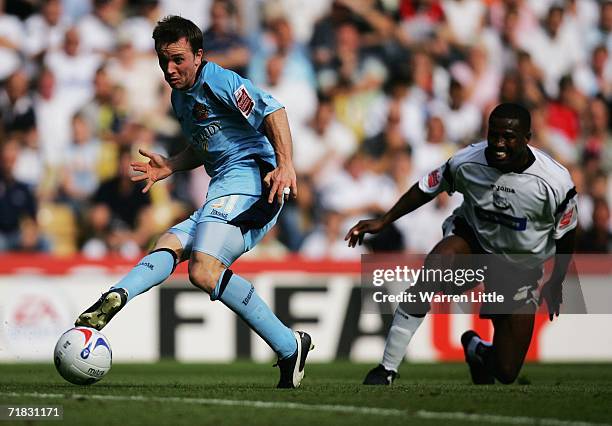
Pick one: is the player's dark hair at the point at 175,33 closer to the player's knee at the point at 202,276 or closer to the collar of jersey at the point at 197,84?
the collar of jersey at the point at 197,84

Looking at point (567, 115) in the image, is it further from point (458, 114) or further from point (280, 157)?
point (280, 157)

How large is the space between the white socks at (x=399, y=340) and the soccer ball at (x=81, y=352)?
1.96 metres

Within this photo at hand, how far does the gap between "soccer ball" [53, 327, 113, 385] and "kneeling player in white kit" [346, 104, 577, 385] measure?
178 centimetres

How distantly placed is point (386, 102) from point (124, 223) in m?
3.54

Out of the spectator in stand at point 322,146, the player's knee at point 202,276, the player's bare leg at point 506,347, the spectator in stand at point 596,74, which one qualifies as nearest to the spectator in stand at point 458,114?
the spectator in stand at point 322,146

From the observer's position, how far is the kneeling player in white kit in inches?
295

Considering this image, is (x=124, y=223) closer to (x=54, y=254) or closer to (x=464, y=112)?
(x=54, y=254)

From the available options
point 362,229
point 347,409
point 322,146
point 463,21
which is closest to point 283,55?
point 322,146

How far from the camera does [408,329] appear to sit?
7.65 metres

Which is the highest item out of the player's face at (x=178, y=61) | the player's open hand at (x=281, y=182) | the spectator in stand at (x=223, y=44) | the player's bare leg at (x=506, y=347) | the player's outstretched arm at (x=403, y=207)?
the spectator in stand at (x=223, y=44)

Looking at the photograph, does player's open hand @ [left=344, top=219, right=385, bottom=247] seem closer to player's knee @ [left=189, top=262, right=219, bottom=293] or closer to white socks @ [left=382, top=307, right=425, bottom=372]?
white socks @ [left=382, top=307, right=425, bottom=372]

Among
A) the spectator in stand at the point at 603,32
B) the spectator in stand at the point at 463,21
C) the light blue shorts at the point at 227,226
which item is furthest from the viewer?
the spectator in stand at the point at 603,32

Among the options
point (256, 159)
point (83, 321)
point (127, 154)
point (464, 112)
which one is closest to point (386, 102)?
point (464, 112)

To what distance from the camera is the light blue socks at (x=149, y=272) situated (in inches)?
261
